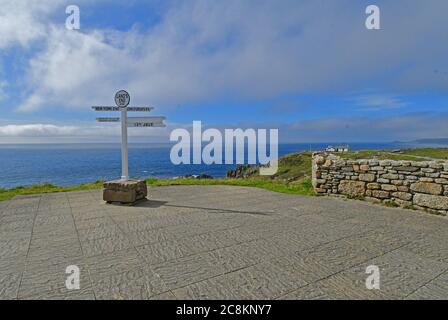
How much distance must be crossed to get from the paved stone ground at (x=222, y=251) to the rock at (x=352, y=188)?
28.5 inches

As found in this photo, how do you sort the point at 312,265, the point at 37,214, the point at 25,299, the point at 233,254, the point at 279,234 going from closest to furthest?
1. the point at 25,299
2. the point at 312,265
3. the point at 233,254
4. the point at 279,234
5. the point at 37,214

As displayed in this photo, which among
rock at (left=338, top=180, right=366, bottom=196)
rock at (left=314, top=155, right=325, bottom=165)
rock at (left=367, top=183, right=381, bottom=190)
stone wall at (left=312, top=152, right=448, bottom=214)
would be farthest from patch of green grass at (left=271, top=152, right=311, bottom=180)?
rock at (left=367, top=183, right=381, bottom=190)

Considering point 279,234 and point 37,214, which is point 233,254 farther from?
point 37,214

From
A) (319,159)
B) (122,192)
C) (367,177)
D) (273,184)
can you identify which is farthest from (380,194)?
(122,192)

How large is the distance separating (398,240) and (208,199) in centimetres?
466

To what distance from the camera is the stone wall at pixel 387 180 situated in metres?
5.60

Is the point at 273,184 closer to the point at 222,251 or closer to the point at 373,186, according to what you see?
the point at 373,186

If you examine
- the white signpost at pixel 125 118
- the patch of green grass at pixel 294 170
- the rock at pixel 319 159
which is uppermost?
the white signpost at pixel 125 118

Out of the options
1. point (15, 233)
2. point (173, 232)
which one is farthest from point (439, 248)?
point (15, 233)

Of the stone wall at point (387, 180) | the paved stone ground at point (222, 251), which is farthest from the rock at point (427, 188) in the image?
the paved stone ground at point (222, 251)

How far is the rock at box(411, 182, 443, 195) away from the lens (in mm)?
5582

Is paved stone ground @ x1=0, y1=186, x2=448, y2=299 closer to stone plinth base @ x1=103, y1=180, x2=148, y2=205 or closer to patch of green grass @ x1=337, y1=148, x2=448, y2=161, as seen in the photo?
stone plinth base @ x1=103, y1=180, x2=148, y2=205

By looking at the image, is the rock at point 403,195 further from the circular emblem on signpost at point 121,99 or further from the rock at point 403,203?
the circular emblem on signpost at point 121,99

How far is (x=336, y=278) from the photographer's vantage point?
289 centimetres
